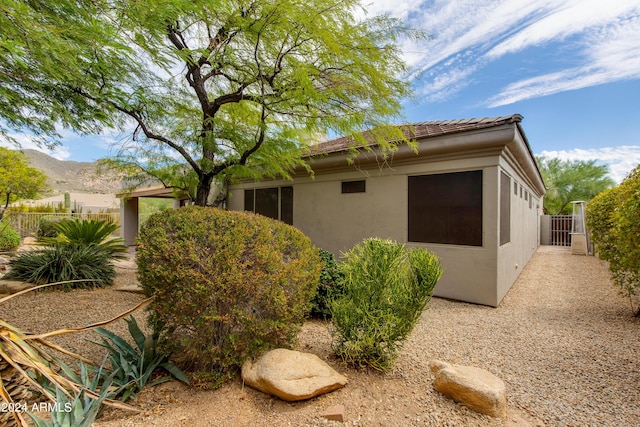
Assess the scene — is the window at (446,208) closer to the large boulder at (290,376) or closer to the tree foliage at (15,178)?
the large boulder at (290,376)

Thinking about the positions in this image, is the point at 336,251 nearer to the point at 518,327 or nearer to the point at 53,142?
the point at 518,327

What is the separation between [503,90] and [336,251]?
7852mm

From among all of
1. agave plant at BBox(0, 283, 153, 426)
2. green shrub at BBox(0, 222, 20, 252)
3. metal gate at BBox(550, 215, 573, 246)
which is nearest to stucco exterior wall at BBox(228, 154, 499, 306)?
agave plant at BBox(0, 283, 153, 426)

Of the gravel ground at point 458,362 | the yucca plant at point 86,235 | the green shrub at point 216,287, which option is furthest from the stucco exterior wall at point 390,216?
the yucca plant at point 86,235

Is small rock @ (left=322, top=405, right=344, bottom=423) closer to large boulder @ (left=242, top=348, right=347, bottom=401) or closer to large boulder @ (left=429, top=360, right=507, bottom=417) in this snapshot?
large boulder @ (left=242, top=348, right=347, bottom=401)

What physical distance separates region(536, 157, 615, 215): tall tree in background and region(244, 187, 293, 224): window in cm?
2267

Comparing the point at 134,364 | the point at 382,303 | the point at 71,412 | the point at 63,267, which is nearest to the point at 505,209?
the point at 382,303

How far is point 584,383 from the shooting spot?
2.97m

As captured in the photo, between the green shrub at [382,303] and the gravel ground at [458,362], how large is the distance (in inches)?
9.6

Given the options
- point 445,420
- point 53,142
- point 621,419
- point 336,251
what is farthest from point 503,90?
point 53,142

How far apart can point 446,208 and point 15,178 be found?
2237 cm

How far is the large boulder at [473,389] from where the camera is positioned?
7.68 ft

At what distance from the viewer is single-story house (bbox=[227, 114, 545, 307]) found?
562 centimetres

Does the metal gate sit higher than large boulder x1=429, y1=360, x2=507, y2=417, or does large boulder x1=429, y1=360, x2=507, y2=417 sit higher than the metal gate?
the metal gate
